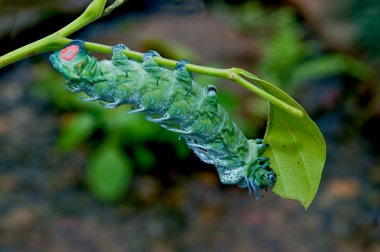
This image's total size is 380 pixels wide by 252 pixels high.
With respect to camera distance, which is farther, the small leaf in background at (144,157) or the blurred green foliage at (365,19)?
the small leaf in background at (144,157)

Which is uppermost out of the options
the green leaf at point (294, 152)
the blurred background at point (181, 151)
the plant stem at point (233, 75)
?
the plant stem at point (233, 75)

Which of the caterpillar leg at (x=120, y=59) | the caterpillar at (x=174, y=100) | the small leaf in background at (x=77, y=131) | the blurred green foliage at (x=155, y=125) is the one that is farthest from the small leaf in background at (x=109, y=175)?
the caterpillar leg at (x=120, y=59)

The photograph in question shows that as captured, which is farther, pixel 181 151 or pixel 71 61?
pixel 181 151

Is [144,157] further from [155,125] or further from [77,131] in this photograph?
[77,131]

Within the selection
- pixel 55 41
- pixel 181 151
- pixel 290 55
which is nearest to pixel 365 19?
pixel 55 41

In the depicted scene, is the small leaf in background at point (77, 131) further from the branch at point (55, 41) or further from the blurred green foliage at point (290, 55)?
the branch at point (55, 41)

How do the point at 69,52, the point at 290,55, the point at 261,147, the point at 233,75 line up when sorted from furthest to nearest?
the point at 290,55
the point at 261,147
the point at 69,52
the point at 233,75

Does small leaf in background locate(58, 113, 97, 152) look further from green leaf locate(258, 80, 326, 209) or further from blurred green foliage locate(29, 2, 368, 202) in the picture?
green leaf locate(258, 80, 326, 209)
